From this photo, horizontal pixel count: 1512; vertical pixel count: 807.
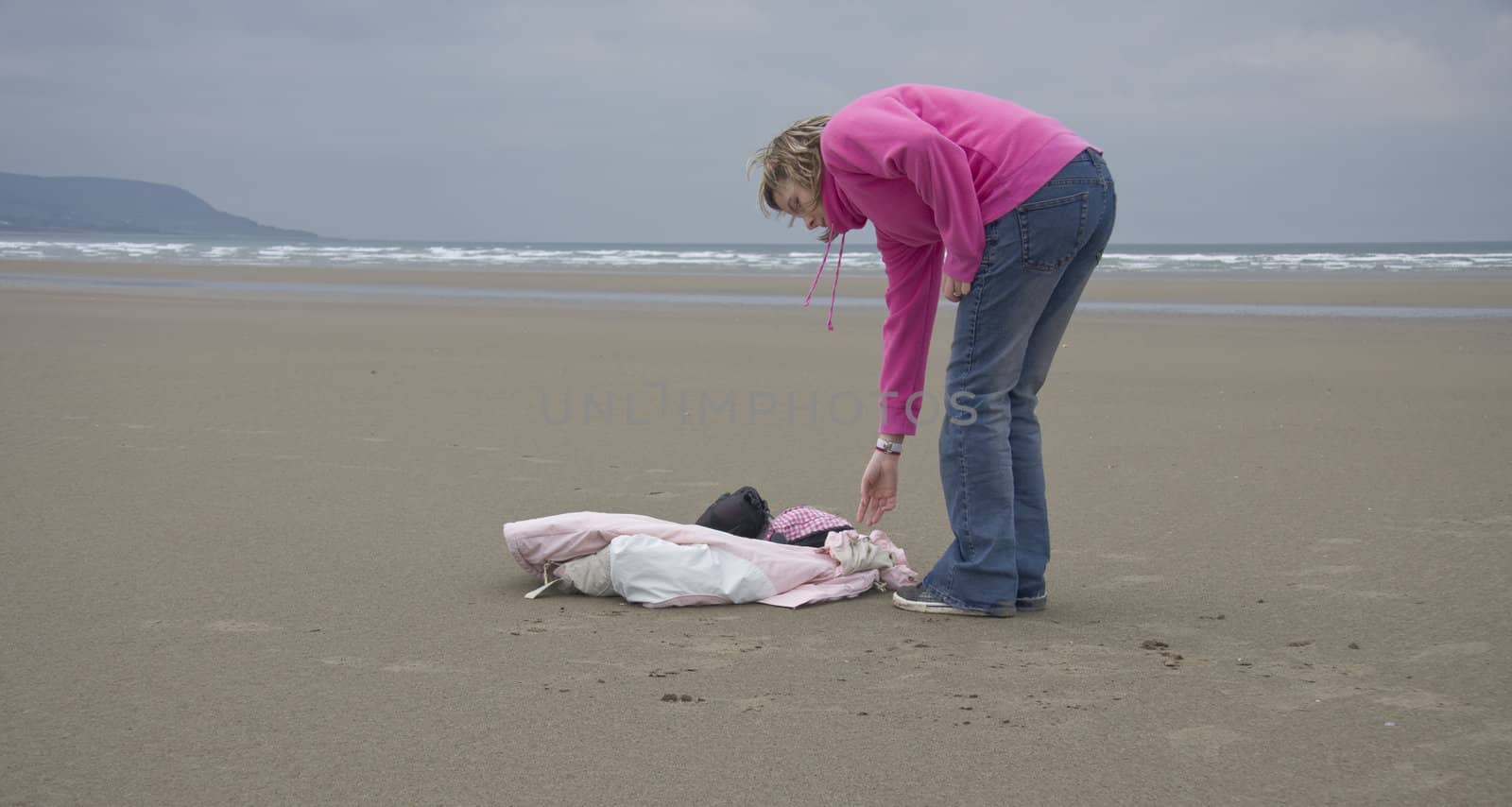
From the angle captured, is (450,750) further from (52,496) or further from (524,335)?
(524,335)

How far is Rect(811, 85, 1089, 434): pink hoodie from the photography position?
313 cm

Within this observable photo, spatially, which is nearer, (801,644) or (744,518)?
(801,644)

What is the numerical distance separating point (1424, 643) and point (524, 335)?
10773 millimetres

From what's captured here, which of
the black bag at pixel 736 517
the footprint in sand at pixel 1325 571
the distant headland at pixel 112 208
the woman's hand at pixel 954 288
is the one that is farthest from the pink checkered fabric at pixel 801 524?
the distant headland at pixel 112 208

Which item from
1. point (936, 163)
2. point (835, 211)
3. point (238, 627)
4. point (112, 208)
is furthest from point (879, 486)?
point (112, 208)

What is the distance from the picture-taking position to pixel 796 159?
3398 mm

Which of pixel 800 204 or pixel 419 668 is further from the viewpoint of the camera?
Result: pixel 800 204

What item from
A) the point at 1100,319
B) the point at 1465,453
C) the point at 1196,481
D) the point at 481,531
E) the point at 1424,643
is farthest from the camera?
the point at 1100,319

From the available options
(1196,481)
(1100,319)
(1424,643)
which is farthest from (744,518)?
(1100,319)

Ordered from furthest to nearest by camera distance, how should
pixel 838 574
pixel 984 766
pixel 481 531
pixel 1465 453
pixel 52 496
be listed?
pixel 1465 453 < pixel 52 496 < pixel 481 531 < pixel 838 574 < pixel 984 766

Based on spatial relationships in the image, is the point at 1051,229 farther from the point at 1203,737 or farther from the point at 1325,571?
the point at 1325,571

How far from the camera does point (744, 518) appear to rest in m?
4.14

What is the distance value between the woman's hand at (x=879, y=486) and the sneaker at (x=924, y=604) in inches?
10.3

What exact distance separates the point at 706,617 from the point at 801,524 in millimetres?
687
